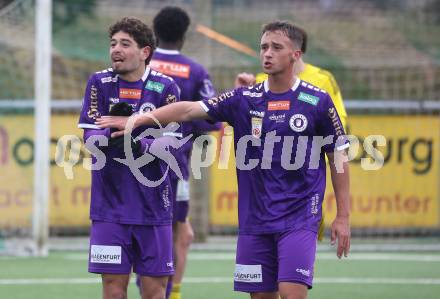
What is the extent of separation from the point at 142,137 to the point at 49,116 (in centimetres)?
560

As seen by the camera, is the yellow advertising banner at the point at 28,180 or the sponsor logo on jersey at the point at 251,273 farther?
the yellow advertising banner at the point at 28,180

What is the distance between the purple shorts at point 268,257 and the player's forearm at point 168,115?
0.79 meters

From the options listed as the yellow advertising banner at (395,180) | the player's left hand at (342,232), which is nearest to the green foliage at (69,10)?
the yellow advertising banner at (395,180)

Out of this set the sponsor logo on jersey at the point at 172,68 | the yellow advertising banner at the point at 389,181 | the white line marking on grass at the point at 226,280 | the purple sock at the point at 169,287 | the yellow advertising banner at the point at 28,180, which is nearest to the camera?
the purple sock at the point at 169,287

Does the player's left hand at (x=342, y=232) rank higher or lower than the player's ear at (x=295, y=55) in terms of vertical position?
lower

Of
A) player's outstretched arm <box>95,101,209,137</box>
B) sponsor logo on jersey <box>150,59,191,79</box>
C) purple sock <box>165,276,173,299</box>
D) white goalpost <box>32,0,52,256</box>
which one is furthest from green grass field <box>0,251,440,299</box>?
player's outstretched arm <box>95,101,209,137</box>

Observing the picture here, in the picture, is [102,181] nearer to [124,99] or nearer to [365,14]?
[124,99]

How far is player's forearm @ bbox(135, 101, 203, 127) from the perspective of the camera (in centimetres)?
642

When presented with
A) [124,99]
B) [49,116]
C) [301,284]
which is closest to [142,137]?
[124,99]

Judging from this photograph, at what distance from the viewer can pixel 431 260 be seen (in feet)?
40.3

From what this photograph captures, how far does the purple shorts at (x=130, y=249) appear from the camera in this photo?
676cm

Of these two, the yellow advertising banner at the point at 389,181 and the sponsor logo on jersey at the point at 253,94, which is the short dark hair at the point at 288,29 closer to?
the sponsor logo on jersey at the point at 253,94

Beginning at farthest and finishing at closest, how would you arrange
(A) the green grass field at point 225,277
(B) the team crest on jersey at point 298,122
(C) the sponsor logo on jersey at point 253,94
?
(A) the green grass field at point 225,277, (C) the sponsor logo on jersey at point 253,94, (B) the team crest on jersey at point 298,122

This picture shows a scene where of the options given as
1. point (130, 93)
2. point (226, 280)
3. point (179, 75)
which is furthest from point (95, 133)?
point (226, 280)
